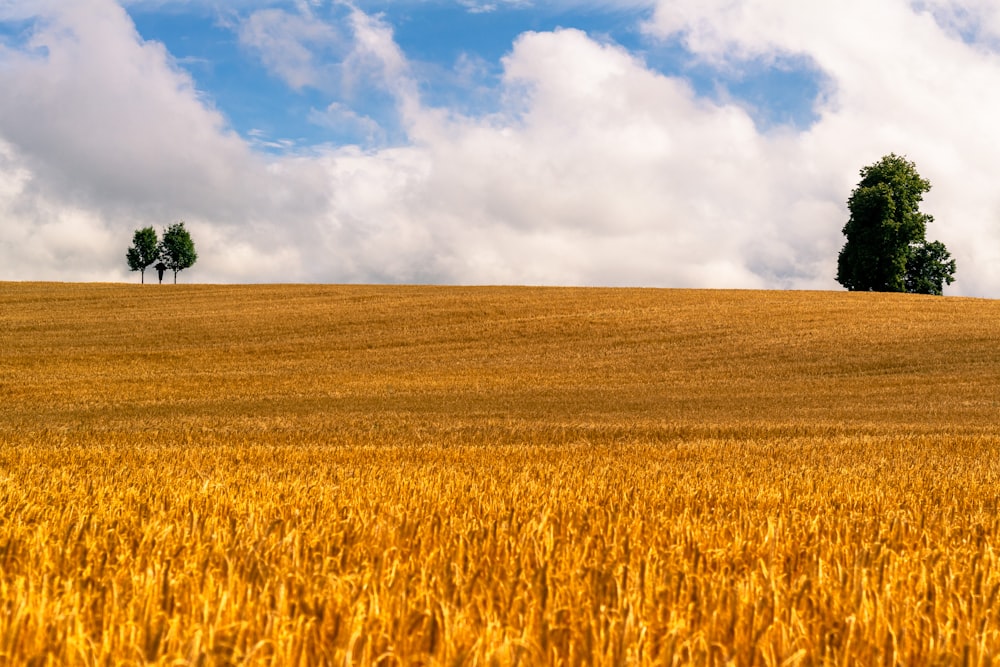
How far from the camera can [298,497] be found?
6352 millimetres

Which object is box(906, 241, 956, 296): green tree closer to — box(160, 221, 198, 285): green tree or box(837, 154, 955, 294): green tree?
box(837, 154, 955, 294): green tree

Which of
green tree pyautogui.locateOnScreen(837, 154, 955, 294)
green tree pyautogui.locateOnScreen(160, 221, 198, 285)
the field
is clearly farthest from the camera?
green tree pyautogui.locateOnScreen(160, 221, 198, 285)

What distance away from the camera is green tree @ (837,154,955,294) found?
6656 centimetres

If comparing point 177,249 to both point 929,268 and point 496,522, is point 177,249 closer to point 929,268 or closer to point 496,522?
point 929,268

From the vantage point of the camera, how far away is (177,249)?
105688 millimetres

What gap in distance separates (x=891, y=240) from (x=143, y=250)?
83.6 m

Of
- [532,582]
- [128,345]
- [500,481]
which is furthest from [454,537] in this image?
[128,345]

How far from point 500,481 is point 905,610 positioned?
534cm

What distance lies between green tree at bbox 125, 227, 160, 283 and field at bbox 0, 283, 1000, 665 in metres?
81.9

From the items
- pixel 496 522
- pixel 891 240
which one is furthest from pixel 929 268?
pixel 496 522

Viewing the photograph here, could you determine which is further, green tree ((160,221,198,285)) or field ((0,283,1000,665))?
green tree ((160,221,198,285))

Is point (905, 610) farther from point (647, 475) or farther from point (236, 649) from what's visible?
point (647, 475)

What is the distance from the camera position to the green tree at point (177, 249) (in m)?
106

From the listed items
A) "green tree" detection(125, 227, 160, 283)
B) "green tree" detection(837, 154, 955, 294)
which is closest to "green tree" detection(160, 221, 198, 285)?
"green tree" detection(125, 227, 160, 283)
